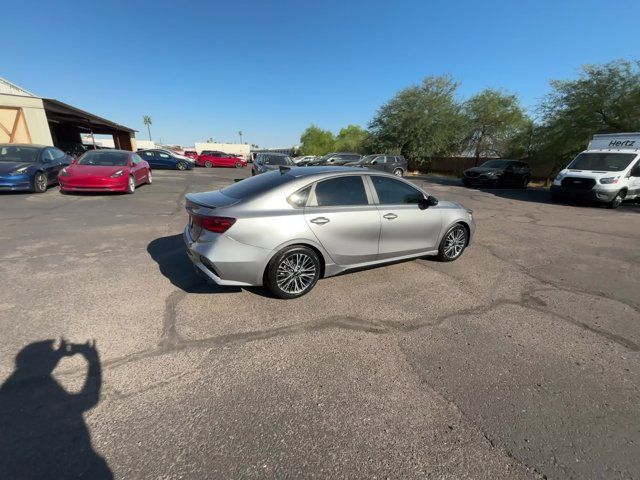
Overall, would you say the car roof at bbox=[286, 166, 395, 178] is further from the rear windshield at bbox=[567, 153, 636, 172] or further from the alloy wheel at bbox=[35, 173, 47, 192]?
the rear windshield at bbox=[567, 153, 636, 172]

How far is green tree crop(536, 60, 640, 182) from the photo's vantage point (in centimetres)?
1596

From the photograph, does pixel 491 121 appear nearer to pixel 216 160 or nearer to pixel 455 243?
pixel 216 160

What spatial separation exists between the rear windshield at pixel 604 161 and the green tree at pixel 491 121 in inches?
732

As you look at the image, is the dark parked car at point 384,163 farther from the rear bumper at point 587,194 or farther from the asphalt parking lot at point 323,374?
the asphalt parking lot at point 323,374

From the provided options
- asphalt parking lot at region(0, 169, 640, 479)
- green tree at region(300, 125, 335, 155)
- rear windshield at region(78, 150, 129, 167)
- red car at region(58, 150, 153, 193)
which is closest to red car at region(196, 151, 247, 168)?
red car at region(58, 150, 153, 193)

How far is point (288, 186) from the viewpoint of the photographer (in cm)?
362

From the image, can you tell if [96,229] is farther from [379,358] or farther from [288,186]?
[379,358]

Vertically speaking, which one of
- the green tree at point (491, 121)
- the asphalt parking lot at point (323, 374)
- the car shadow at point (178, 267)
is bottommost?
the asphalt parking lot at point (323, 374)

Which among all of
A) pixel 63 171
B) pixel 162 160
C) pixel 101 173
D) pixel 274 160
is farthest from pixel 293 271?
pixel 162 160

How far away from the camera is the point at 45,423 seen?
196 centimetres

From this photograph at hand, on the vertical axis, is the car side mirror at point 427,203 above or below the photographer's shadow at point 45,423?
above

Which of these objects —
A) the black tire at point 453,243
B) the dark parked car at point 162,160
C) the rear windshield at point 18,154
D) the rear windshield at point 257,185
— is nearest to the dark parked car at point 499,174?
the black tire at point 453,243

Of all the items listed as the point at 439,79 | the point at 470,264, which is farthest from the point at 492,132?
the point at 470,264

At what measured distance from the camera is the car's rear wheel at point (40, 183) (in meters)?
9.42
